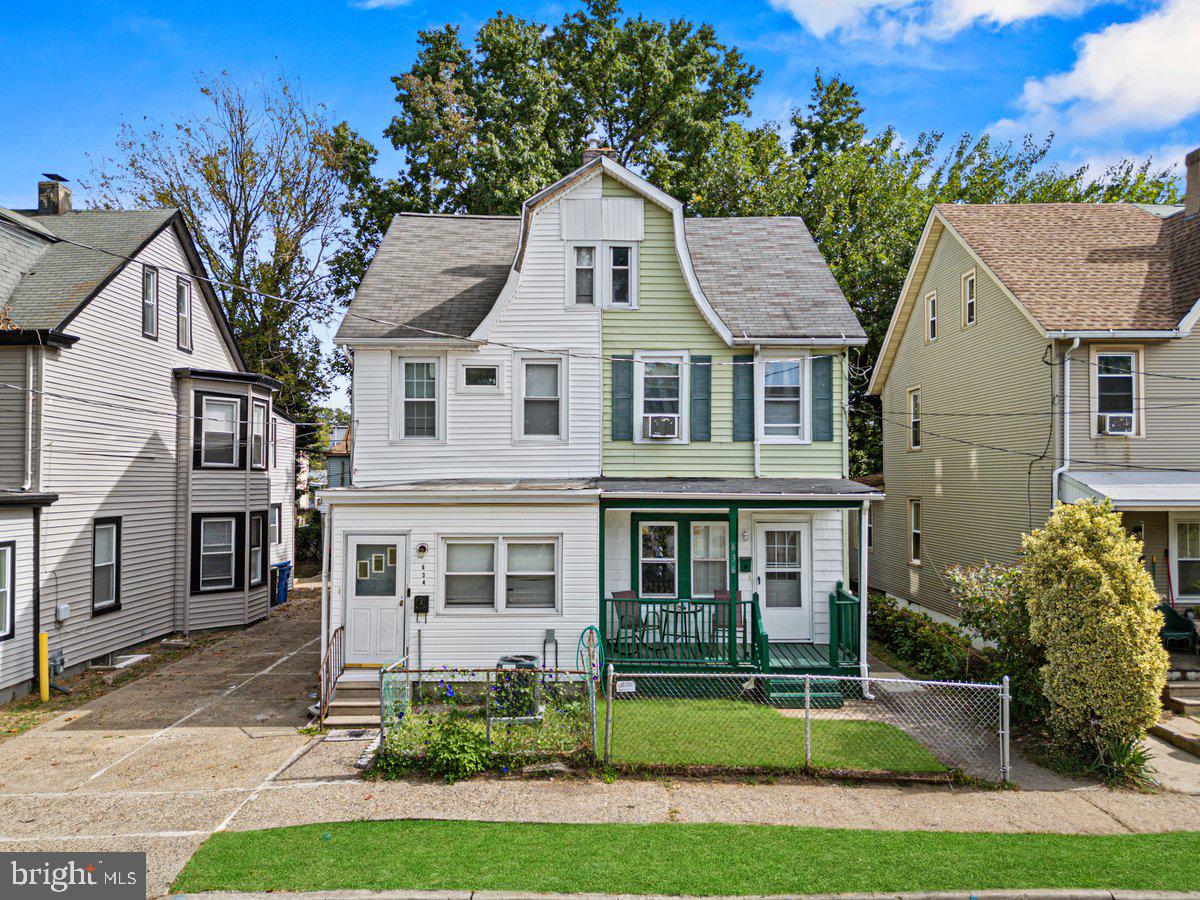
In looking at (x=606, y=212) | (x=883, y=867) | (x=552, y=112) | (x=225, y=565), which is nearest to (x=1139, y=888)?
(x=883, y=867)

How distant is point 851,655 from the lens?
1228 cm

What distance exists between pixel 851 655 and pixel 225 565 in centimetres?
1488

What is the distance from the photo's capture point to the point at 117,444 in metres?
15.5

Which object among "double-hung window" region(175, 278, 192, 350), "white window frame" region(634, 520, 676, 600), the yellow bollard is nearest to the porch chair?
"white window frame" region(634, 520, 676, 600)

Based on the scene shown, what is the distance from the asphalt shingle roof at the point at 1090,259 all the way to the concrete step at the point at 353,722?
46.6ft

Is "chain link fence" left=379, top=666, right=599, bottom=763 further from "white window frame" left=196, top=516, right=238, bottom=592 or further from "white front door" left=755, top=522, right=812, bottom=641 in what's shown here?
"white window frame" left=196, top=516, right=238, bottom=592

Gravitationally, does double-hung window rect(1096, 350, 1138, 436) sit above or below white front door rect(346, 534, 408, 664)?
above

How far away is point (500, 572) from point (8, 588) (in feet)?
27.1

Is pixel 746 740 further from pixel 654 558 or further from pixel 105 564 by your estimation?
pixel 105 564

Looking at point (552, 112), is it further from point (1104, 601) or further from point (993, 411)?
point (1104, 601)

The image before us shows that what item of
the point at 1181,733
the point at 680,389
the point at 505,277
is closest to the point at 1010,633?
the point at 1181,733

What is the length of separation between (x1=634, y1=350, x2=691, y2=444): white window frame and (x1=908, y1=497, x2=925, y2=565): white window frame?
10.4 meters

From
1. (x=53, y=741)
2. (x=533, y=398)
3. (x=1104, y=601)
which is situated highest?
(x=533, y=398)

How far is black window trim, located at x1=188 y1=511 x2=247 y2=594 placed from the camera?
1758cm
